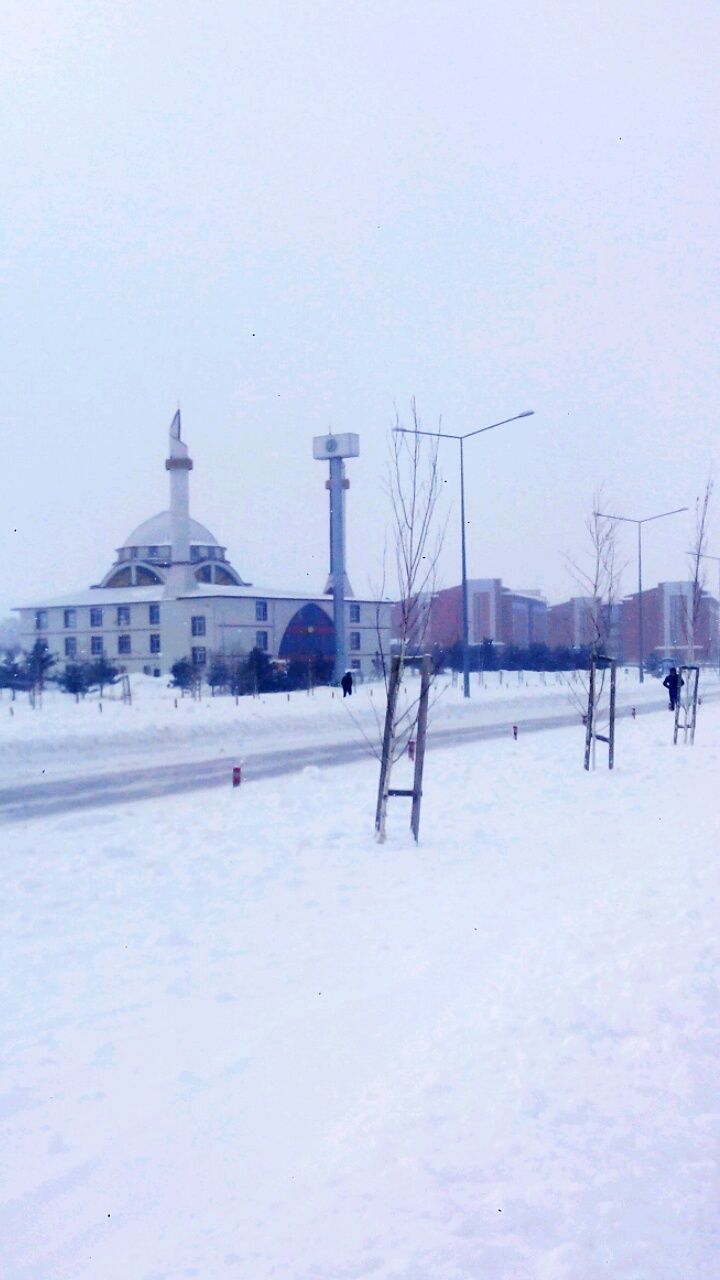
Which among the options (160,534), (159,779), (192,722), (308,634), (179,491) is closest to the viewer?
(159,779)

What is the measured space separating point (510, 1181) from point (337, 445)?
67988 millimetres

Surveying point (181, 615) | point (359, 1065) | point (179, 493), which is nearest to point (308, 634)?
point (181, 615)

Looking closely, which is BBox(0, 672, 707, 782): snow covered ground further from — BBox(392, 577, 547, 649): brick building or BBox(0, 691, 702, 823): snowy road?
BBox(392, 577, 547, 649): brick building

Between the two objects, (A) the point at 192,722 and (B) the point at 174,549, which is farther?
(B) the point at 174,549

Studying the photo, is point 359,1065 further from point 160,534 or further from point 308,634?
point 160,534

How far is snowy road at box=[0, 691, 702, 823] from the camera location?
17.2 m

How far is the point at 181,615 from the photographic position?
77.8 metres

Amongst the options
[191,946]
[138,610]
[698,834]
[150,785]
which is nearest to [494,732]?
[150,785]

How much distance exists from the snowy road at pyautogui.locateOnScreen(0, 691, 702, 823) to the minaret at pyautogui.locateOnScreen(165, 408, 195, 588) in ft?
165

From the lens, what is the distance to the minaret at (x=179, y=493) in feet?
251

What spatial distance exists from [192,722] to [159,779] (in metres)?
12.4

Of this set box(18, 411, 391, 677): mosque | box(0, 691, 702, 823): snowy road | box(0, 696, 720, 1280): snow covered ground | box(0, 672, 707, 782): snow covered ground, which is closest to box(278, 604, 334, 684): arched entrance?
box(18, 411, 391, 677): mosque

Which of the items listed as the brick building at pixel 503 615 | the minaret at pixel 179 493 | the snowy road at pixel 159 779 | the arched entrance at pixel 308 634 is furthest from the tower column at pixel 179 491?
the snowy road at pixel 159 779

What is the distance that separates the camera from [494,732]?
30703 millimetres
